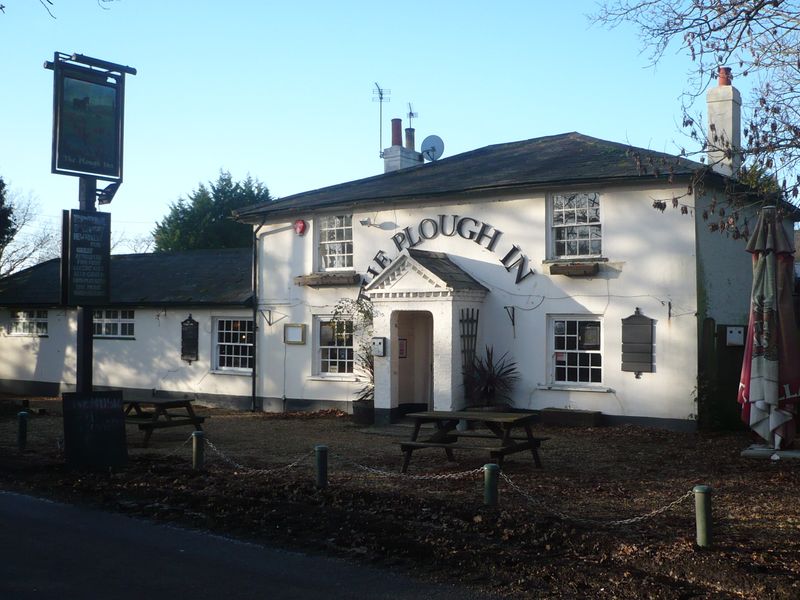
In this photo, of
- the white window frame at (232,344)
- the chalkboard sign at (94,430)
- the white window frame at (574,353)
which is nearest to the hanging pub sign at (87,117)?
the chalkboard sign at (94,430)

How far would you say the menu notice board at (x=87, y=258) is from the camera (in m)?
13.9

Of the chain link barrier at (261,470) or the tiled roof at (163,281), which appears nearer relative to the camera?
the chain link barrier at (261,470)

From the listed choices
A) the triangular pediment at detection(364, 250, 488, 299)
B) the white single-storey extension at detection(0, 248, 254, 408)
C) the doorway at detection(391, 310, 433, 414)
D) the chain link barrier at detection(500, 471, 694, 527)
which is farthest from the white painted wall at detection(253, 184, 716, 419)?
the chain link barrier at detection(500, 471, 694, 527)

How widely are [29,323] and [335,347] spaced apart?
12176mm

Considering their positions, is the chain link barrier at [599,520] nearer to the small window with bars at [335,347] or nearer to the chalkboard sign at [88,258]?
the chalkboard sign at [88,258]

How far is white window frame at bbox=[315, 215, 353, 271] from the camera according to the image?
69.6 ft

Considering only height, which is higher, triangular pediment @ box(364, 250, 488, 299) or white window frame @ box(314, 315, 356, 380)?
triangular pediment @ box(364, 250, 488, 299)

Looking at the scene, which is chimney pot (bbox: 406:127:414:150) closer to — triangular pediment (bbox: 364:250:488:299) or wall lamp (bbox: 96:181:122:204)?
triangular pediment (bbox: 364:250:488:299)

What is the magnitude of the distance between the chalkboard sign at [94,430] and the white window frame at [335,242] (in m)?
9.10

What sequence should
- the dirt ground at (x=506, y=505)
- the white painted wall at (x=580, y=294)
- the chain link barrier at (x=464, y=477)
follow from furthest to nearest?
the white painted wall at (x=580, y=294) → the chain link barrier at (x=464, y=477) → the dirt ground at (x=506, y=505)

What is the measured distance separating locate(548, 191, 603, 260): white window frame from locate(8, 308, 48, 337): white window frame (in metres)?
17.0

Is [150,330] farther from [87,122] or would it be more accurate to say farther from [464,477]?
[464,477]

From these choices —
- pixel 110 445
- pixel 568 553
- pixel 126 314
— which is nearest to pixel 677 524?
pixel 568 553

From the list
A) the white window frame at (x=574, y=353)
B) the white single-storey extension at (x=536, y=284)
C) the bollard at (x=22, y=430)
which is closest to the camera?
the bollard at (x=22, y=430)
